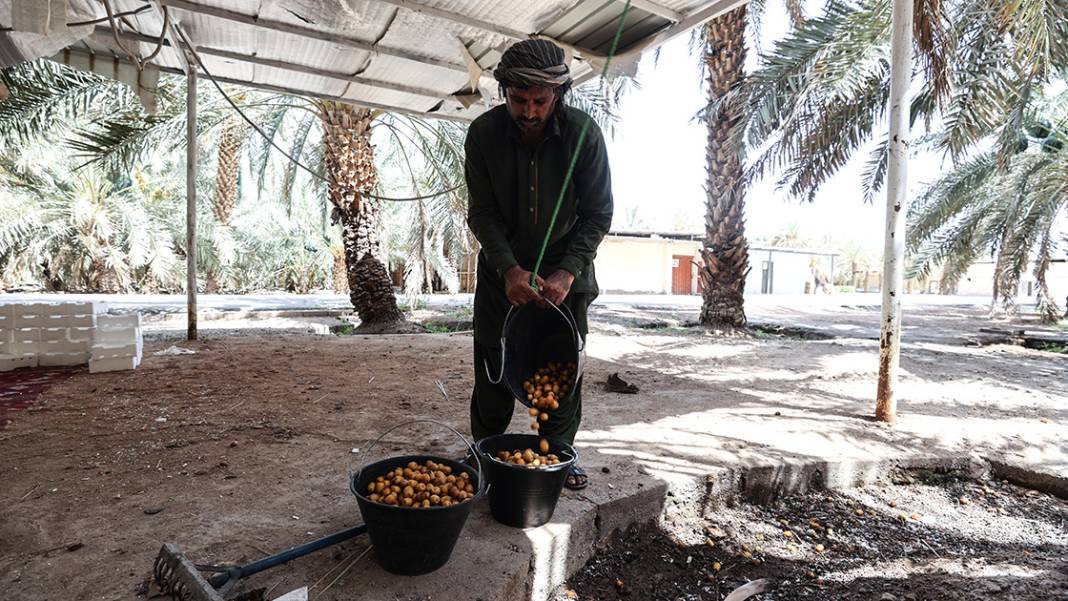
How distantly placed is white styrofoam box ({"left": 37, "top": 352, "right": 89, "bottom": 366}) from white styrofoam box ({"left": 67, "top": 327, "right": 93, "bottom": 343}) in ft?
0.40

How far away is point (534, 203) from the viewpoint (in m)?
2.29

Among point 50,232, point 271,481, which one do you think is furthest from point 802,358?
point 50,232

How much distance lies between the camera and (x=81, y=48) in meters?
4.41

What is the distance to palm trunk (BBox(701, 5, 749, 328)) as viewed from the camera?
9.12 m

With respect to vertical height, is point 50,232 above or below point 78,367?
above

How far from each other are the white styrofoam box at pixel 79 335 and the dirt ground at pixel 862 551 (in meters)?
4.97

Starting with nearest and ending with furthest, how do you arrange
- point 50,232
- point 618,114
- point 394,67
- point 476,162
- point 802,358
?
point 476,162 < point 394,67 < point 802,358 < point 618,114 < point 50,232

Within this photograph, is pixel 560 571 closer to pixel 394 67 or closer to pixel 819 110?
pixel 394 67

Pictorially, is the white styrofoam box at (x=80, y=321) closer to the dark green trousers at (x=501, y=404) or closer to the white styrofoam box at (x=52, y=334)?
the white styrofoam box at (x=52, y=334)

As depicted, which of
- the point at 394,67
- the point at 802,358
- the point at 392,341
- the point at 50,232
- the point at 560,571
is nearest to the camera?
the point at 560,571

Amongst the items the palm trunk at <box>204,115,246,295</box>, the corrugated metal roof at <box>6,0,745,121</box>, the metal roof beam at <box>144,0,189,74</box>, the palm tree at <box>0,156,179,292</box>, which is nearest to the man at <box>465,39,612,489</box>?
the corrugated metal roof at <box>6,0,745,121</box>

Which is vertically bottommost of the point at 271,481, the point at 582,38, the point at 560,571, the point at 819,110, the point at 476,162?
the point at 560,571

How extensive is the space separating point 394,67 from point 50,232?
62.1 feet

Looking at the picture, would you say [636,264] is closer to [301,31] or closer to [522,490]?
[301,31]
